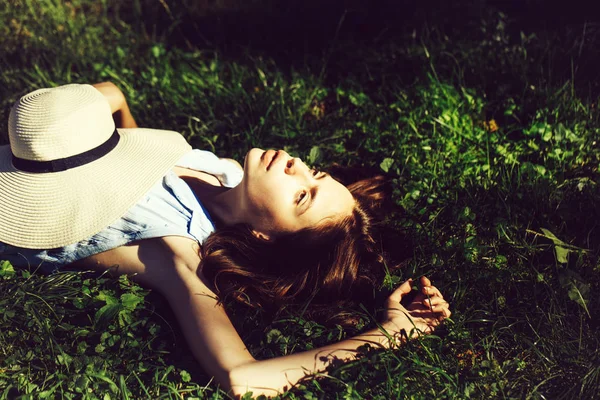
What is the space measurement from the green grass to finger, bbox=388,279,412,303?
21cm

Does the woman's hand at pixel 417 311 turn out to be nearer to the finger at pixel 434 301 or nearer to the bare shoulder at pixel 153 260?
the finger at pixel 434 301

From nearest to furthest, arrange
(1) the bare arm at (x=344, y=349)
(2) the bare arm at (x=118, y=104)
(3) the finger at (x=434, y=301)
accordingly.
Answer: (1) the bare arm at (x=344, y=349)
(3) the finger at (x=434, y=301)
(2) the bare arm at (x=118, y=104)

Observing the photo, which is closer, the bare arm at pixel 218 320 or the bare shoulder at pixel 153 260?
the bare arm at pixel 218 320

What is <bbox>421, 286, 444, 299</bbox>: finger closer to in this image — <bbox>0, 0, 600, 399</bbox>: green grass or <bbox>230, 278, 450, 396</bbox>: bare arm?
<bbox>230, 278, 450, 396</bbox>: bare arm

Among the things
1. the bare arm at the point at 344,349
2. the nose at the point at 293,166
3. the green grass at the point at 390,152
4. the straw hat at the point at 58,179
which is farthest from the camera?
the nose at the point at 293,166

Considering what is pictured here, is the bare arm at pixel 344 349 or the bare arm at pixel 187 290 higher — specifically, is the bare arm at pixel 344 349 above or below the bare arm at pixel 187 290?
below

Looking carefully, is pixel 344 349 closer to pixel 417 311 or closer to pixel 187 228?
pixel 417 311

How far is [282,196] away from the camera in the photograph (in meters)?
3.12

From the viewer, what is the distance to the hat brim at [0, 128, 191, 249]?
2.95 meters

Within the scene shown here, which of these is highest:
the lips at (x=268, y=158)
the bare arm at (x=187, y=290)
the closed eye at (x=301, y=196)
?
the lips at (x=268, y=158)

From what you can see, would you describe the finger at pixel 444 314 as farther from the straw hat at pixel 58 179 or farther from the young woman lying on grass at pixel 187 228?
the straw hat at pixel 58 179

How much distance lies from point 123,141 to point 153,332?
3.57ft

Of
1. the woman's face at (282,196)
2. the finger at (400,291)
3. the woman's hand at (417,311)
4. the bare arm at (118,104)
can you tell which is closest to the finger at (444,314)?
the woman's hand at (417,311)

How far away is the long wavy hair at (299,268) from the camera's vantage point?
316 cm
